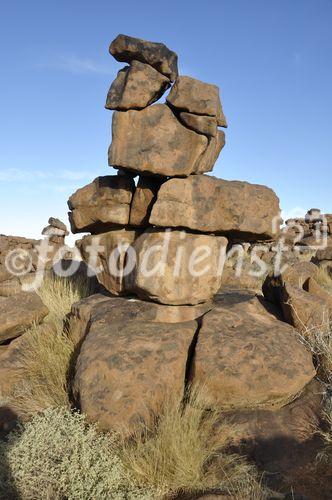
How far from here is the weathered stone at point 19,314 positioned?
6.60 meters

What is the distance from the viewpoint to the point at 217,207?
589cm

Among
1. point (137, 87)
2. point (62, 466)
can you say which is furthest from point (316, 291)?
point (62, 466)

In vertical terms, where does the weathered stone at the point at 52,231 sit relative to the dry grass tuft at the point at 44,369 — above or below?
above

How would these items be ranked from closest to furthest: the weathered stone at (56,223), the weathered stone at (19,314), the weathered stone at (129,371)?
1. the weathered stone at (129,371)
2. the weathered stone at (19,314)
3. the weathered stone at (56,223)

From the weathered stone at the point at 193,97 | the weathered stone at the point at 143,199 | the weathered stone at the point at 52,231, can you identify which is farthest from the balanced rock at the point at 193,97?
the weathered stone at the point at 52,231

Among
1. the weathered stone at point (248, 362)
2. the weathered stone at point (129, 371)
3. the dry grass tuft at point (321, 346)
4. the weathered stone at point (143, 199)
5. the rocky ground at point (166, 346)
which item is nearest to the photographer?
the rocky ground at point (166, 346)

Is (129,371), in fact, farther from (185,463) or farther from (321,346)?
(321,346)

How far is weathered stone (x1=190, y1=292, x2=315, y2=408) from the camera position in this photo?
4844 millimetres

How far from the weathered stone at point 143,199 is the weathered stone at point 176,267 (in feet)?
1.68

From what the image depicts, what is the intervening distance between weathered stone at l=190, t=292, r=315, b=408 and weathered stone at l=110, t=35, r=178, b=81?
332 cm

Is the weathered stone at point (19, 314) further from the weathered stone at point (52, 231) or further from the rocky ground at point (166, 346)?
the weathered stone at point (52, 231)

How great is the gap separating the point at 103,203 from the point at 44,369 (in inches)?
97.8

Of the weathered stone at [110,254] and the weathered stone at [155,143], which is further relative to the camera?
the weathered stone at [110,254]

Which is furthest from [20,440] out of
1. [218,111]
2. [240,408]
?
[218,111]
